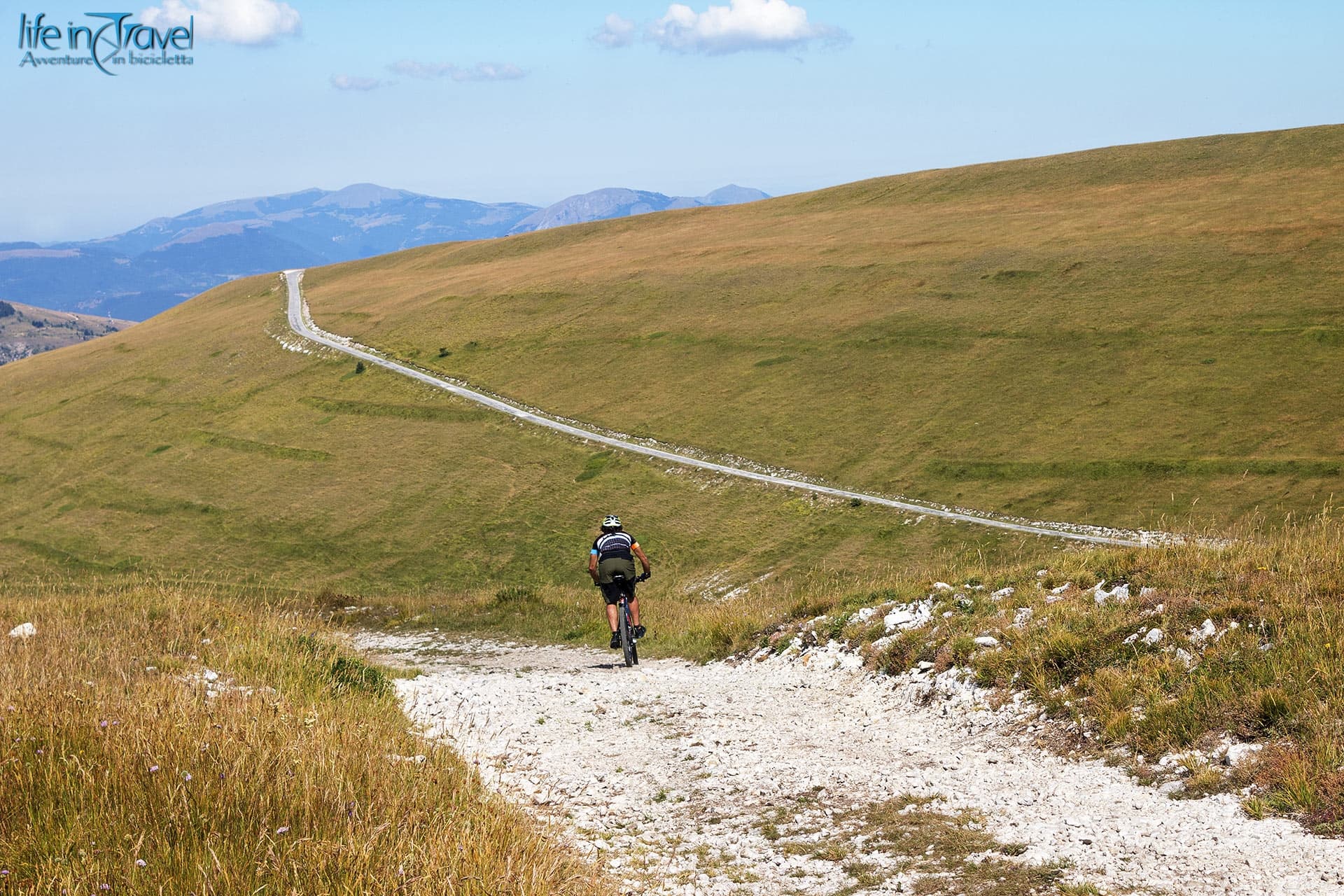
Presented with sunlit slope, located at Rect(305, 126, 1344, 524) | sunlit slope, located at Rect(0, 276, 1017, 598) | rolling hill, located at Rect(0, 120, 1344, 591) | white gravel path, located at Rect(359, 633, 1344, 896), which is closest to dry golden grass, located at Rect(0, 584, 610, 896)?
white gravel path, located at Rect(359, 633, 1344, 896)

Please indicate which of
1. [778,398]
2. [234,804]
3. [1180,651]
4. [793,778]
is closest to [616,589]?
[793,778]

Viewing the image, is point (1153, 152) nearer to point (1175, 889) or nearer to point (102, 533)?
point (102, 533)

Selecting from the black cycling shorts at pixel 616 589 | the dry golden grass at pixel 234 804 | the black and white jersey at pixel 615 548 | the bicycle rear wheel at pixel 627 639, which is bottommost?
the bicycle rear wheel at pixel 627 639

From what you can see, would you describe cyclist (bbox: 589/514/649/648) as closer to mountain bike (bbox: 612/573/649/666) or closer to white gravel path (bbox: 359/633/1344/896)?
mountain bike (bbox: 612/573/649/666)

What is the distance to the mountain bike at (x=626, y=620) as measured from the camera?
1823 cm

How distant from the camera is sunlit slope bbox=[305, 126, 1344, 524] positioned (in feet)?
179

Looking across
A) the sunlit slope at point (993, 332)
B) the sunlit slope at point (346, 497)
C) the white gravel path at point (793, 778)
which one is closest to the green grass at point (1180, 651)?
the white gravel path at point (793, 778)

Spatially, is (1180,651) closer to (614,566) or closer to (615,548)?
(614,566)

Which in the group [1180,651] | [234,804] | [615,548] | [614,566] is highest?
[234,804]

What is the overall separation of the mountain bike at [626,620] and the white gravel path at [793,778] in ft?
4.39

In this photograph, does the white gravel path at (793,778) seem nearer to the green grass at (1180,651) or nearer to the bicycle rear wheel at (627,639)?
the green grass at (1180,651)

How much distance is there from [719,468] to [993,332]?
2795 cm

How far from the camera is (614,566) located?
59.8 ft

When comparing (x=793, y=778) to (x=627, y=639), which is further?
(x=627, y=639)
